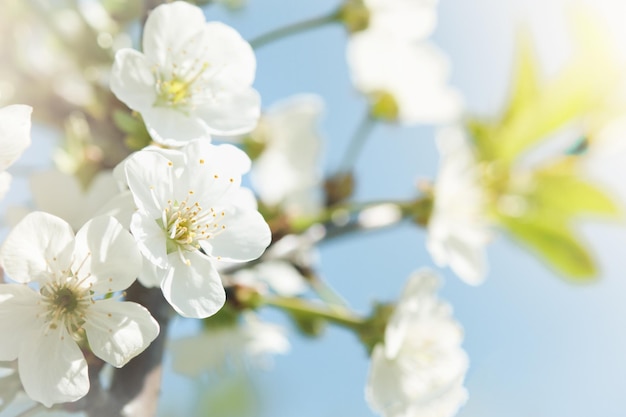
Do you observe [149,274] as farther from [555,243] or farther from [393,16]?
[555,243]

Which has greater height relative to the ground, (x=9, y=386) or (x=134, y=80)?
(x=134, y=80)

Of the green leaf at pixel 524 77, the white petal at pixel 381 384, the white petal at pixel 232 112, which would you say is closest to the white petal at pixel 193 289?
the white petal at pixel 232 112

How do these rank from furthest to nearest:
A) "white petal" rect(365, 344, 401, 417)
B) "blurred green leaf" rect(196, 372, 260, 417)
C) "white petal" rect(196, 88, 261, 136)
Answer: "blurred green leaf" rect(196, 372, 260, 417), "white petal" rect(365, 344, 401, 417), "white petal" rect(196, 88, 261, 136)

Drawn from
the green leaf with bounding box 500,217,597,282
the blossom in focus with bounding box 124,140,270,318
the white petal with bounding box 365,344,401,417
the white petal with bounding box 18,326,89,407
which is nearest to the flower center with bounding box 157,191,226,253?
the blossom in focus with bounding box 124,140,270,318

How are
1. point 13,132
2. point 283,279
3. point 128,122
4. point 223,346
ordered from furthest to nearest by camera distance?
point 283,279, point 223,346, point 128,122, point 13,132

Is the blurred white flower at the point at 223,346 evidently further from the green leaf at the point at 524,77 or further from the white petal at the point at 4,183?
the green leaf at the point at 524,77

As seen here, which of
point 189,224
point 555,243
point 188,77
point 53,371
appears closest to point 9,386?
point 53,371

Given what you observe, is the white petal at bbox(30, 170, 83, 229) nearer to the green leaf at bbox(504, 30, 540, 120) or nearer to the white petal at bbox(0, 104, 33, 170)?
the white petal at bbox(0, 104, 33, 170)

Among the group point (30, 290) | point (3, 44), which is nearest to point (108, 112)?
point (3, 44)
